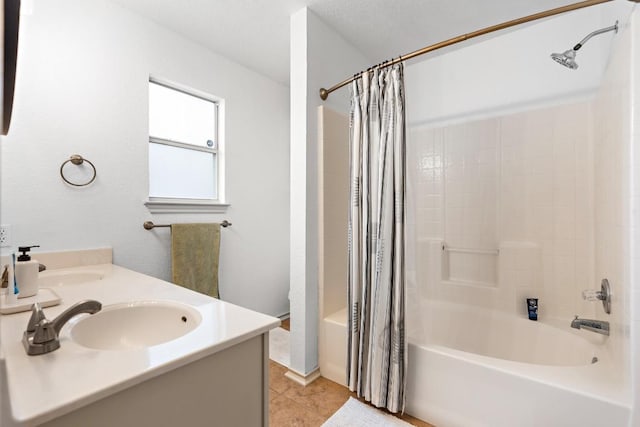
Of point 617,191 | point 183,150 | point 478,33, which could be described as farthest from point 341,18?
point 617,191

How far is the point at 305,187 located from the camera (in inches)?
70.4

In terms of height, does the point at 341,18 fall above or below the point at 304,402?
above

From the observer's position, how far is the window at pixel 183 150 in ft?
6.60

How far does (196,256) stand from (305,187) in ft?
3.22

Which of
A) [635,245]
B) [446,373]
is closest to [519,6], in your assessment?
[635,245]

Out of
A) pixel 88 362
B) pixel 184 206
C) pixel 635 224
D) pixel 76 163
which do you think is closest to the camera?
pixel 88 362

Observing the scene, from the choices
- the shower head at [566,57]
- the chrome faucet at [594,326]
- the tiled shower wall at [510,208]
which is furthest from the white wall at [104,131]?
the chrome faucet at [594,326]

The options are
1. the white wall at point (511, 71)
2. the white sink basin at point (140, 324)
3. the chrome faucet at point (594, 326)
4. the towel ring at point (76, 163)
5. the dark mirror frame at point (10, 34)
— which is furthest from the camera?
the white wall at point (511, 71)

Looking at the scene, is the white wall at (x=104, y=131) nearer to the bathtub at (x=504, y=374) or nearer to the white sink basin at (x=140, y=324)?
the white sink basin at (x=140, y=324)

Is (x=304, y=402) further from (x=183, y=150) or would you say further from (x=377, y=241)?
(x=183, y=150)

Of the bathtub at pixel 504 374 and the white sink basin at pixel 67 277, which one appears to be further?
the white sink basin at pixel 67 277

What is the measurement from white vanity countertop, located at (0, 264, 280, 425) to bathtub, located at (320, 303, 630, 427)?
0.99 meters

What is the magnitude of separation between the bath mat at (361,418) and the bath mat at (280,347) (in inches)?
23.9

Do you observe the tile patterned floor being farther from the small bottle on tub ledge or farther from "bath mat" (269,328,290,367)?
the small bottle on tub ledge
